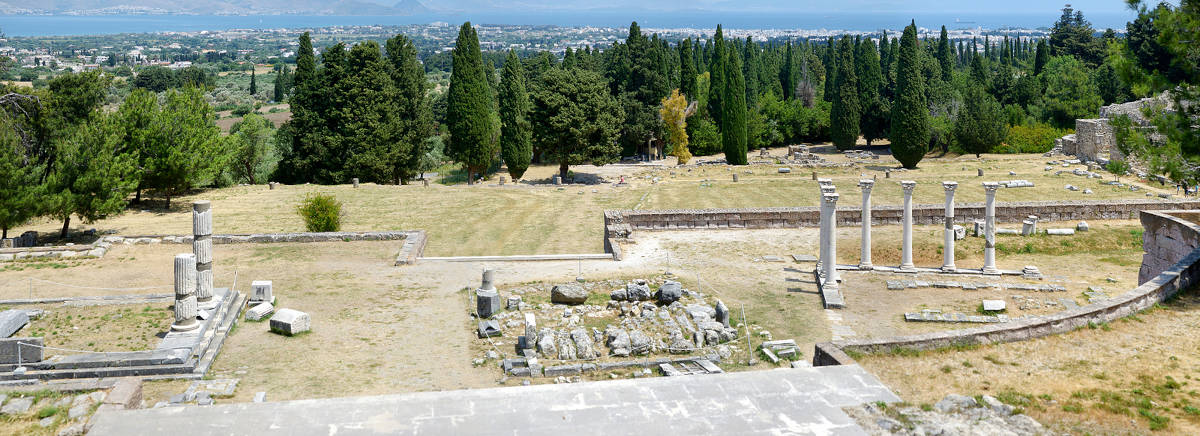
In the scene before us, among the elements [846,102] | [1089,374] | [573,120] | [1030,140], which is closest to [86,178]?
[573,120]

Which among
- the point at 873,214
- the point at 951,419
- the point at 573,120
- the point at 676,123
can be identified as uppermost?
the point at 573,120

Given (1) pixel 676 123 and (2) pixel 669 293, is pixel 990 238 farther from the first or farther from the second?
(1) pixel 676 123

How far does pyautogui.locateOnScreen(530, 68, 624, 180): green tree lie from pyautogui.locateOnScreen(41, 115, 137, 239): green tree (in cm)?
2271

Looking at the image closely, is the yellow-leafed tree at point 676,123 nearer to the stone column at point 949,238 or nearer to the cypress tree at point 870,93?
the cypress tree at point 870,93

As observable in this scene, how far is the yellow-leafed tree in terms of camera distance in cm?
6144

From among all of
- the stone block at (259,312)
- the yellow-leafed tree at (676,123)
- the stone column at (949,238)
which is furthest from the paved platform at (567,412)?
the yellow-leafed tree at (676,123)

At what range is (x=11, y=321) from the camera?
1806cm

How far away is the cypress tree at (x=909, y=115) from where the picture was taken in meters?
50.5

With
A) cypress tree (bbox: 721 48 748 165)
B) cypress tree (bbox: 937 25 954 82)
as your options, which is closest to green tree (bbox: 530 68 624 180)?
cypress tree (bbox: 721 48 748 165)

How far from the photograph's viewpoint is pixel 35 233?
28719mm

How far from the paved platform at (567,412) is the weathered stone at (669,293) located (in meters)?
7.19

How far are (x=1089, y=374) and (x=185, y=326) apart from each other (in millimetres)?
15844

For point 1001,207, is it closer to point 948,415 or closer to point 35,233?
point 948,415

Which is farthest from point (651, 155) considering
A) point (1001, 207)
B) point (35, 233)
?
point (35, 233)
